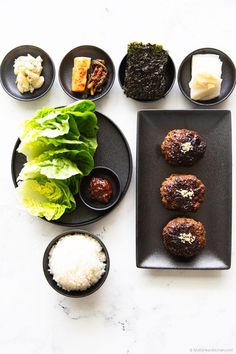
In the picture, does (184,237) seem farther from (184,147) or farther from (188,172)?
(184,147)

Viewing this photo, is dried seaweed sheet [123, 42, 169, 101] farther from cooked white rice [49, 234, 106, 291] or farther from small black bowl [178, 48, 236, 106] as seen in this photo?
cooked white rice [49, 234, 106, 291]

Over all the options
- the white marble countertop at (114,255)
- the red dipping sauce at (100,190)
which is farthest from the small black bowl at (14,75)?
the red dipping sauce at (100,190)

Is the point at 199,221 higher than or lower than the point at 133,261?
higher

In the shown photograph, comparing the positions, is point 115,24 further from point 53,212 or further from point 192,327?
point 192,327

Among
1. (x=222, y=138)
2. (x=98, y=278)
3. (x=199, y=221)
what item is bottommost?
(x=98, y=278)

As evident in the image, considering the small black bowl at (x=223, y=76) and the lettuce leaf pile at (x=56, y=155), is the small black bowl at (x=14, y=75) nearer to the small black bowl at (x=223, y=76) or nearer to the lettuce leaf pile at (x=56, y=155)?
the lettuce leaf pile at (x=56, y=155)

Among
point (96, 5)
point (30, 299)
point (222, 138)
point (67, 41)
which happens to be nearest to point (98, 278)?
point (30, 299)

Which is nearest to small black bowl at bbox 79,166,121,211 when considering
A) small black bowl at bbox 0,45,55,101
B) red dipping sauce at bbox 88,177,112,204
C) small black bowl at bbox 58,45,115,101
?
red dipping sauce at bbox 88,177,112,204
